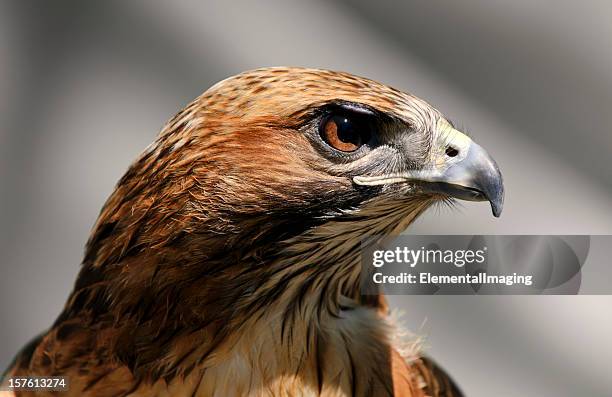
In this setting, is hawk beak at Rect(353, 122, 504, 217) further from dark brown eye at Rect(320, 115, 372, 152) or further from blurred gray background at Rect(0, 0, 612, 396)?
blurred gray background at Rect(0, 0, 612, 396)

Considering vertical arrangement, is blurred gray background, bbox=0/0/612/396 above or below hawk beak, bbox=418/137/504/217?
above

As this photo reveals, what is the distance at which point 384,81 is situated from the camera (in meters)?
1.97

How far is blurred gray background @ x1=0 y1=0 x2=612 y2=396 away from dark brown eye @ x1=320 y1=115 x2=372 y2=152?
30.4 inches

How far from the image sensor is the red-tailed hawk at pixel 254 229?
43.5 inches

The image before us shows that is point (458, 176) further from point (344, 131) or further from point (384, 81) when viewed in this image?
point (384, 81)

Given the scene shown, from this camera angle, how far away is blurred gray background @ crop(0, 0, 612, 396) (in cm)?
189

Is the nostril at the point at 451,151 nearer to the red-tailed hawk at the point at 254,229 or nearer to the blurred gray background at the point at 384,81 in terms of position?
the red-tailed hawk at the point at 254,229

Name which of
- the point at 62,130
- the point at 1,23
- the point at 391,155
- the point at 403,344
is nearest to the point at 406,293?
the point at 403,344

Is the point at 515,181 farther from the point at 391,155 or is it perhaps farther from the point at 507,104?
the point at 391,155

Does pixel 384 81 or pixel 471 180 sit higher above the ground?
pixel 384 81

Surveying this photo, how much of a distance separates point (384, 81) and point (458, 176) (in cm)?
93

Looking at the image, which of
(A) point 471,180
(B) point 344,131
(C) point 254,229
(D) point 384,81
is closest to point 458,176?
(A) point 471,180

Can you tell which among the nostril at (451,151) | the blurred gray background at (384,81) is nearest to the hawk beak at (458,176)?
the nostril at (451,151)

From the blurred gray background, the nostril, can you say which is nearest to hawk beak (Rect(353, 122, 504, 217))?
the nostril
